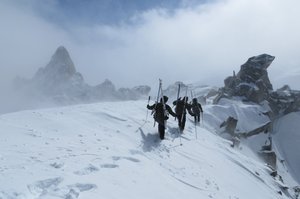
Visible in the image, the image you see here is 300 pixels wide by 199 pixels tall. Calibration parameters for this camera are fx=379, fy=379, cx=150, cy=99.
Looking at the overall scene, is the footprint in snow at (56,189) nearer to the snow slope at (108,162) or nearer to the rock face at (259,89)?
the snow slope at (108,162)

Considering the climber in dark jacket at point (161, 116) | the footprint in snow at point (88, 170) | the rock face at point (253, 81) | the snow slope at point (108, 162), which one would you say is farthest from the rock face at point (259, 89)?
the footprint in snow at point (88, 170)

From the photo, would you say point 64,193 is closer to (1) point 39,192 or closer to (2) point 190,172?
(1) point 39,192

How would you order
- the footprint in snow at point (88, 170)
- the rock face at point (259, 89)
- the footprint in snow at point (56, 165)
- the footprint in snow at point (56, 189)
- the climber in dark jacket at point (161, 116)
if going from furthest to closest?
the rock face at point (259, 89) → the climber in dark jacket at point (161, 116) → the footprint in snow at point (56, 165) → the footprint in snow at point (88, 170) → the footprint in snow at point (56, 189)

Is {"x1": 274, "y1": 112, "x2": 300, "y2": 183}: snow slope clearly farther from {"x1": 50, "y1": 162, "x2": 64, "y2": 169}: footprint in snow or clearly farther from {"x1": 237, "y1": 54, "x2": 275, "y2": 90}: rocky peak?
{"x1": 50, "y1": 162, "x2": 64, "y2": 169}: footprint in snow

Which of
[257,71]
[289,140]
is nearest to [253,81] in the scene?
[257,71]

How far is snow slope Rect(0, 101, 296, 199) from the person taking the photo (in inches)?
408

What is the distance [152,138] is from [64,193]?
1093cm

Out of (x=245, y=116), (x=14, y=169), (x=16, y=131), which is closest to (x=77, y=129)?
(x=16, y=131)

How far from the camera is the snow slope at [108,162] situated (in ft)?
34.0

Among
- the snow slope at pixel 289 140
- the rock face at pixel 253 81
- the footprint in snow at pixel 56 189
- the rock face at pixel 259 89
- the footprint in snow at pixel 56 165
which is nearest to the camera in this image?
the footprint in snow at pixel 56 189

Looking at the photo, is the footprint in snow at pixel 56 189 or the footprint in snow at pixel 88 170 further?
the footprint in snow at pixel 88 170

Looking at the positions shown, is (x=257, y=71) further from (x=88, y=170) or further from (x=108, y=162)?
(x=88, y=170)

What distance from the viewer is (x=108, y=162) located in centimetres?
1334

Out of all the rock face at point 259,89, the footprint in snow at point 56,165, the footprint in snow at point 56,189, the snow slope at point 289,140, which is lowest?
the snow slope at point 289,140
